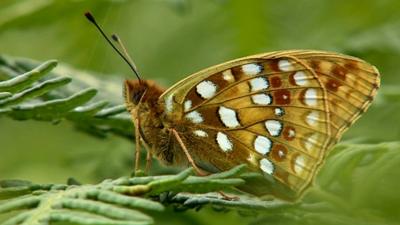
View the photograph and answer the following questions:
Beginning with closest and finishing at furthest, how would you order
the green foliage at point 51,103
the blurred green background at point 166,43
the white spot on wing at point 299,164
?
the green foliage at point 51,103, the white spot on wing at point 299,164, the blurred green background at point 166,43

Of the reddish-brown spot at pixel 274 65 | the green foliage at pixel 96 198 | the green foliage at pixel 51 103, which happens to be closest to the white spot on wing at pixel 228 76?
the reddish-brown spot at pixel 274 65

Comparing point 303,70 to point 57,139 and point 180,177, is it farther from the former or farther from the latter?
point 57,139

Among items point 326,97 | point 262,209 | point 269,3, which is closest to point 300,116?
point 326,97

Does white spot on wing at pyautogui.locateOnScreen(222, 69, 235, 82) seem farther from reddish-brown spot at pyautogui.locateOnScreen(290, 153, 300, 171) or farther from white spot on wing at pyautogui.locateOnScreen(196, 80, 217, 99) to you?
reddish-brown spot at pyautogui.locateOnScreen(290, 153, 300, 171)

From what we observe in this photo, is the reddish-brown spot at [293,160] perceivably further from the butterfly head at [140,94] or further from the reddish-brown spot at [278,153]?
the butterfly head at [140,94]

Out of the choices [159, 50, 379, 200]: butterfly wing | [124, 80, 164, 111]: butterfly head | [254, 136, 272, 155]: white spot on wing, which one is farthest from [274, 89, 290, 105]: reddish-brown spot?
[124, 80, 164, 111]: butterfly head

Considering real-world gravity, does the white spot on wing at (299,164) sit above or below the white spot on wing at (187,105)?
below

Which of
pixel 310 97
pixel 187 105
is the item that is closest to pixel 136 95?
pixel 187 105
